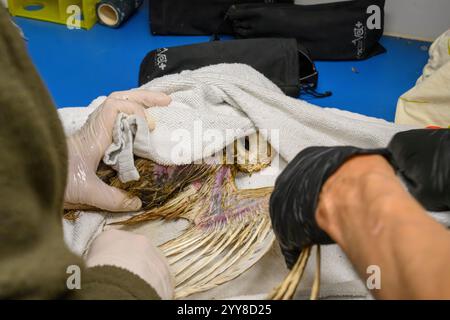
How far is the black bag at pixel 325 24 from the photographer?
1747mm

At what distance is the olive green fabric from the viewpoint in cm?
39

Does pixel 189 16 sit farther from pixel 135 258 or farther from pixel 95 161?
pixel 135 258

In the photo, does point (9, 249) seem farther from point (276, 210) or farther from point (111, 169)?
point (111, 169)

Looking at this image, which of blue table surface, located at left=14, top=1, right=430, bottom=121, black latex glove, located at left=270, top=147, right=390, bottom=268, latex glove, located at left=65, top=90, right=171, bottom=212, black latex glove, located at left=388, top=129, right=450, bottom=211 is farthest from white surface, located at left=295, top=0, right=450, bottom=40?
black latex glove, located at left=270, top=147, right=390, bottom=268

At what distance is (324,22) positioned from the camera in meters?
1.75

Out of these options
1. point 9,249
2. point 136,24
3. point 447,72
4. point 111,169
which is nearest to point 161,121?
point 111,169

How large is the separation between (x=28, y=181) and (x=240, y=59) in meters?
1.21

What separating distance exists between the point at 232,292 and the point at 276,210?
262 mm

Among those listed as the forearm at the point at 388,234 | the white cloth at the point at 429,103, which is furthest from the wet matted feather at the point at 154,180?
the white cloth at the point at 429,103

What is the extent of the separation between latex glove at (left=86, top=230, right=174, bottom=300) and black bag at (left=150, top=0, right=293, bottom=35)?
1345mm

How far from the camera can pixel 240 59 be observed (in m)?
1.54

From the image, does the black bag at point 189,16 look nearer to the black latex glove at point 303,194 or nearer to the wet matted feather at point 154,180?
the wet matted feather at point 154,180

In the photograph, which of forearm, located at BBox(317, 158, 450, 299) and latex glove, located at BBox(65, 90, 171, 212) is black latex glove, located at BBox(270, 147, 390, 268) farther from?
latex glove, located at BBox(65, 90, 171, 212)
